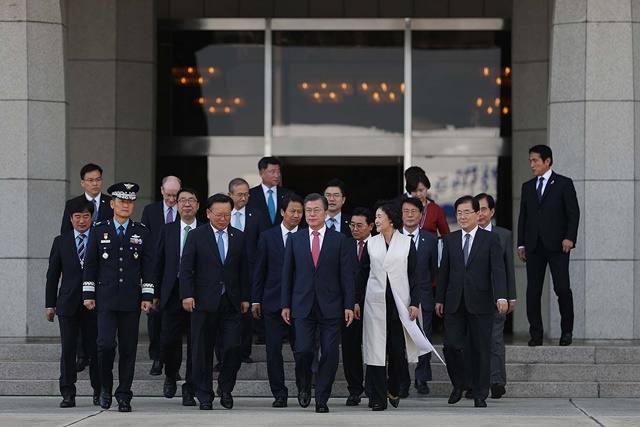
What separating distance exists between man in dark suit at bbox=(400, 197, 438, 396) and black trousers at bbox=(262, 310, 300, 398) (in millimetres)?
1290

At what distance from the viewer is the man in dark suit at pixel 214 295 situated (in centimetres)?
1175

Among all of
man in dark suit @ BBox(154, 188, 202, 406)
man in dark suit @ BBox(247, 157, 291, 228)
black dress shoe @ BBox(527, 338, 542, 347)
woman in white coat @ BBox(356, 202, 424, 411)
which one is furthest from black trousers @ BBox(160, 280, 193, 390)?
black dress shoe @ BBox(527, 338, 542, 347)

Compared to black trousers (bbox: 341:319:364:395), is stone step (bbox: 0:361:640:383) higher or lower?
lower

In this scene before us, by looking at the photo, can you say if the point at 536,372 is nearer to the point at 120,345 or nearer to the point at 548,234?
the point at 548,234

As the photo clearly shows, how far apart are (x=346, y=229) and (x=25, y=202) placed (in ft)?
11.6

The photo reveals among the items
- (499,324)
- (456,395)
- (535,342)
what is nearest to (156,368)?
(456,395)

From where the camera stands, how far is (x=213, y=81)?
1809 centimetres

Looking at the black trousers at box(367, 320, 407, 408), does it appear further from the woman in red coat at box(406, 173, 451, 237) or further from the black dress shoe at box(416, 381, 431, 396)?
the woman in red coat at box(406, 173, 451, 237)

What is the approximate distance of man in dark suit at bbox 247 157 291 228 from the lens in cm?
1389

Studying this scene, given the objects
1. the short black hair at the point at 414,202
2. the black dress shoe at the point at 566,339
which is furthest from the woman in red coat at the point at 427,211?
the black dress shoe at the point at 566,339

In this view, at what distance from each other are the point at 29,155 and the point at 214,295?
3637 mm

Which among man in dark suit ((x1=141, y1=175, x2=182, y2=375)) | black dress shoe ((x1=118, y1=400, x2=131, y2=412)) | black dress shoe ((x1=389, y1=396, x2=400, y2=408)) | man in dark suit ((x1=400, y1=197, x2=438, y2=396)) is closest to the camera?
black dress shoe ((x1=118, y1=400, x2=131, y2=412))

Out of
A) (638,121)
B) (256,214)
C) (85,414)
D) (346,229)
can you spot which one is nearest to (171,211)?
(256,214)

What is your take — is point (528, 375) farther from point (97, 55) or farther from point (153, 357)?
point (97, 55)
